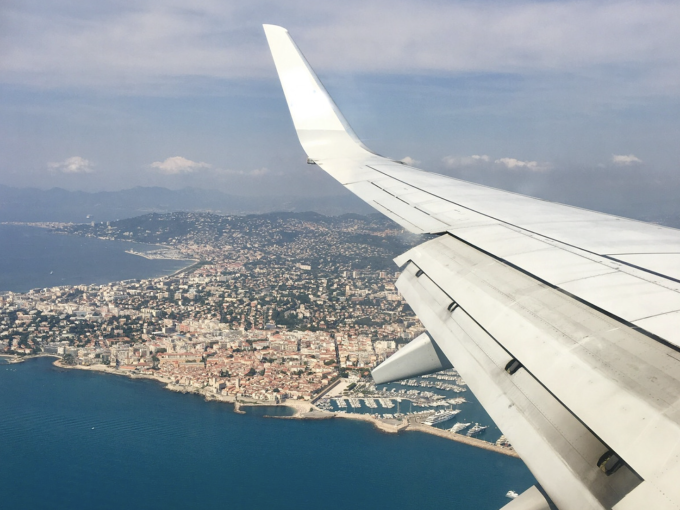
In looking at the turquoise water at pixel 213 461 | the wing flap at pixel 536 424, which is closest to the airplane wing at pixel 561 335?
the wing flap at pixel 536 424

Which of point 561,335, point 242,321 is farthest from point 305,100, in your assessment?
point 242,321

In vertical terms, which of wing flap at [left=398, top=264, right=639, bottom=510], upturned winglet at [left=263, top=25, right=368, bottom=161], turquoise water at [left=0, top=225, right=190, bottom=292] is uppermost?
upturned winglet at [left=263, top=25, right=368, bottom=161]

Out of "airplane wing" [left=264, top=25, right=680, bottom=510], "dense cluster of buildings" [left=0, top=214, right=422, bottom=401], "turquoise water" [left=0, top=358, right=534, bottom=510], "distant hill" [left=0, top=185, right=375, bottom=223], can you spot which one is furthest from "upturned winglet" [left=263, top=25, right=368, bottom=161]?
"distant hill" [left=0, top=185, right=375, bottom=223]

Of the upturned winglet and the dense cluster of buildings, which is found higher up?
the upturned winglet

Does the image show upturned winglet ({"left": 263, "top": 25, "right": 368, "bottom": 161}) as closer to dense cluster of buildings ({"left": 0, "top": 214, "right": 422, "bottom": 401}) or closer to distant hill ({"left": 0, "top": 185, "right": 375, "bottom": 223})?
dense cluster of buildings ({"left": 0, "top": 214, "right": 422, "bottom": 401})

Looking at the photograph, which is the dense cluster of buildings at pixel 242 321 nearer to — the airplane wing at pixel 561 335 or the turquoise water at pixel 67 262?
the turquoise water at pixel 67 262

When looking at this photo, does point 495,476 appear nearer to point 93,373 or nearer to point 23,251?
point 93,373
